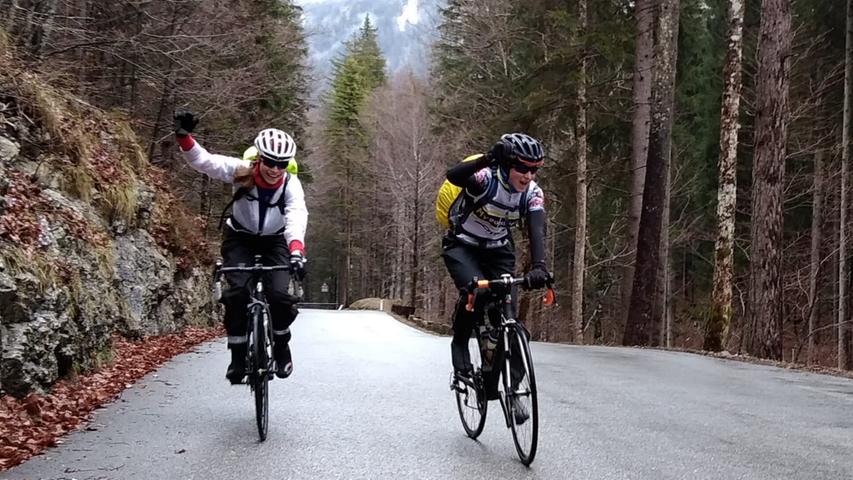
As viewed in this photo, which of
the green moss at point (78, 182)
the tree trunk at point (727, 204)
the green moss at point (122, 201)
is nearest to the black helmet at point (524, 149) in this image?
the green moss at point (78, 182)

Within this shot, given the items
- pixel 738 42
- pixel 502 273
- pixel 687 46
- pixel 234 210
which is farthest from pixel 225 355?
pixel 687 46

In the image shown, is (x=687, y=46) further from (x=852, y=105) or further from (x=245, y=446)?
(x=245, y=446)

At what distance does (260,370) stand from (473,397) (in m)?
1.56

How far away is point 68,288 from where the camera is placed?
7246 mm

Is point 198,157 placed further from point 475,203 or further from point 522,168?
point 522,168

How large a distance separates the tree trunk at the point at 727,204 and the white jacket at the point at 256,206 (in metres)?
10.8

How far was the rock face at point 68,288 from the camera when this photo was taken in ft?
20.2

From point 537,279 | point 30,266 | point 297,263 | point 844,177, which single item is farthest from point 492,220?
point 844,177

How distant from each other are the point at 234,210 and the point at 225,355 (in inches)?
228

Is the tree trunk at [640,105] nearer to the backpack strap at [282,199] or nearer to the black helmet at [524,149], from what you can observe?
the backpack strap at [282,199]

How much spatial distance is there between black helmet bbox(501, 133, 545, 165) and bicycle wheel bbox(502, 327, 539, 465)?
109 centimetres

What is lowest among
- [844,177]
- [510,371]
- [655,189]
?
[510,371]

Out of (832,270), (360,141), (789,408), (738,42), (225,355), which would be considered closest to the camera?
(789,408)

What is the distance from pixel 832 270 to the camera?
29562 millimetres
